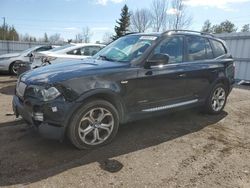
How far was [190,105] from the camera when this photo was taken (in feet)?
18.4

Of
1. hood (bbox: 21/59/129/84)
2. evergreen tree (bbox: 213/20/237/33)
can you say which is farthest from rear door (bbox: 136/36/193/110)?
evergreen tree (bbox: 213/20/237/33)

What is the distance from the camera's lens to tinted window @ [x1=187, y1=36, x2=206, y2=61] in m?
5.53

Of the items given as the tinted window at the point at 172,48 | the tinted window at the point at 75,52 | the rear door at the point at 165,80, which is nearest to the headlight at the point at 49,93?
the rear door at the point at 165,80

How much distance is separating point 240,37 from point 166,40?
9337 millimetres

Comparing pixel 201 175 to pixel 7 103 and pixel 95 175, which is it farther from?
pixel 7 103

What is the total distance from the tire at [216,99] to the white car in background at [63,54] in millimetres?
3996

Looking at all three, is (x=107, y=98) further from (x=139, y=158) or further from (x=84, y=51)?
(x=84, y=51)

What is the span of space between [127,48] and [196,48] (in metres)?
1.58

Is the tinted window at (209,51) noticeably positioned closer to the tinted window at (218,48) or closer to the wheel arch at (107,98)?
the tinted window at (218,48)

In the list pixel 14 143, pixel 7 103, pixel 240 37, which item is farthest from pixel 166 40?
pixel 240 37

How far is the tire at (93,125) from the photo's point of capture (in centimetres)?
397

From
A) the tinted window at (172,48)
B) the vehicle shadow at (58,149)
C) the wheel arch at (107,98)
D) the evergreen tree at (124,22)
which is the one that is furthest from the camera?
the evergreen tree at (124,22)

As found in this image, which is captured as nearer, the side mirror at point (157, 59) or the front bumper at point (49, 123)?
the front bumper at point (49, 123)

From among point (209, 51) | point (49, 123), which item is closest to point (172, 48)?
point (209, 51)
